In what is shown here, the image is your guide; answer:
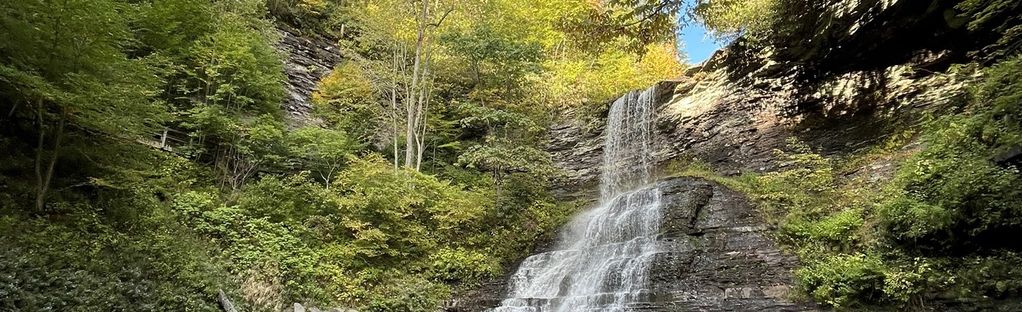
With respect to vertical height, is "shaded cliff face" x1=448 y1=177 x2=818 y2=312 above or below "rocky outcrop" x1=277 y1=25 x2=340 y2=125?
below

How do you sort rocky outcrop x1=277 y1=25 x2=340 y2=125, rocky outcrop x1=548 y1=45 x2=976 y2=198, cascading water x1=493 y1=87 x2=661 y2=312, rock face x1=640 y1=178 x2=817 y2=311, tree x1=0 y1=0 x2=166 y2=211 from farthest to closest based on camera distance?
rocky outcrop x1=277 y1=25 x2=340 y2=125, rocky outcrop x1=548 y1=45 x2=976 y2=198, cascading water x1=493 y1=87 x2=661 y2=312, rock face x1=640 y1=178 x2=817 y2=311, tree x1=0 y1=0 x2=166 y2=211

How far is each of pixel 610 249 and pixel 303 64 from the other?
1215 cm

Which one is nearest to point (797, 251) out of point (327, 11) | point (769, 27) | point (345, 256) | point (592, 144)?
point (769, 27)

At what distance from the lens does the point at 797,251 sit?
26.6 feet

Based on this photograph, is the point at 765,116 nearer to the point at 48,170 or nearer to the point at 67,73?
the point at 67,73

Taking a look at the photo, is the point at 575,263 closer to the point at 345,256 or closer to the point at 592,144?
the point at 345,256

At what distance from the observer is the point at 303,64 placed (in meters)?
17.2

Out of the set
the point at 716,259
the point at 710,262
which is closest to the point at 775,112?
the point at 716,259

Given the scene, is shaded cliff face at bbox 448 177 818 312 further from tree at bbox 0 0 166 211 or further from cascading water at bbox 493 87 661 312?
tree at bbox 0 0 166 211

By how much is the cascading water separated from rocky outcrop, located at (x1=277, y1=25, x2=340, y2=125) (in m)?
8.45

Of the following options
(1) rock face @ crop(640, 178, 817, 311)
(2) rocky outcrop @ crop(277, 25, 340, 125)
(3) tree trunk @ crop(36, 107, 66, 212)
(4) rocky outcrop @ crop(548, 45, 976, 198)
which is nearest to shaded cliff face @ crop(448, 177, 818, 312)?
(1) rock face @ crop(640, 178, 817, 311)

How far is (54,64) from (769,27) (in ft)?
42.8

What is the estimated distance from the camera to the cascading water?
8.55 meters

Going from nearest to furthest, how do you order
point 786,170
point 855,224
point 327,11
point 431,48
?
point 855,224
point 786,170
point 431,48
point 327,11
